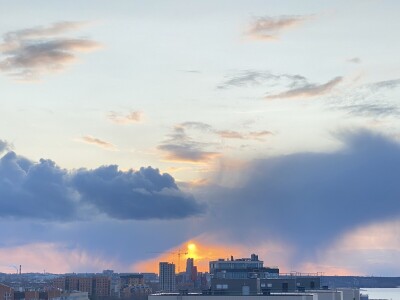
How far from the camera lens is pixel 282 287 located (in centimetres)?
18925

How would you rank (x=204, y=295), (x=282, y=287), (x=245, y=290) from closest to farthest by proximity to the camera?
1. (x=204, y=295)
2. (x=245, y=290)
3. (x=282, y=287)

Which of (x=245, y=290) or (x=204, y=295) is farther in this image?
(x=245, y=290)

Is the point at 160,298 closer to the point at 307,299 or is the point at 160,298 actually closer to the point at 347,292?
the point at 307,299

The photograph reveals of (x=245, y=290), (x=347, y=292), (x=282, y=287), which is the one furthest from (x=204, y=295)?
(x=347, y=292)

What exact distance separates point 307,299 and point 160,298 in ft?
70.2

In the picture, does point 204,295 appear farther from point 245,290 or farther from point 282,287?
point 282,287

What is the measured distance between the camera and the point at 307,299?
127625 millimetres

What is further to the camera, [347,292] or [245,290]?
[347,292]

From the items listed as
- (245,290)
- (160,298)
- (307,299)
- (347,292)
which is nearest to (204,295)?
(160,298)

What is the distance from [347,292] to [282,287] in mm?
18218

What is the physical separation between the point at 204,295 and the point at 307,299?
1582cm

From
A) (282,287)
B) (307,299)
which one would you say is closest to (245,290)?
(307,299)

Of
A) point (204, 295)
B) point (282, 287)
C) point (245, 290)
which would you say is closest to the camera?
point (204, 295)

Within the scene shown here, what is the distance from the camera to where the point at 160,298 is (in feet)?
402
